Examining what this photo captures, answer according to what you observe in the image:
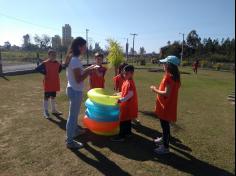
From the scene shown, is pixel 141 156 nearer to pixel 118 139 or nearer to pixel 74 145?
pixel 118 139

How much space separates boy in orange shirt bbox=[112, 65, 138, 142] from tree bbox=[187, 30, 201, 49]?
6676 cm

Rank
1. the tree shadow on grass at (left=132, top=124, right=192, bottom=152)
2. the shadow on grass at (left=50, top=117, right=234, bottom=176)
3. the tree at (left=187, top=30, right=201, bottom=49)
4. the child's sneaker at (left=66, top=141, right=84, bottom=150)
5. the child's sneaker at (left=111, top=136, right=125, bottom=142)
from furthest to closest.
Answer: the tree at (left=187, top=30, right=201, bottom=49) → the child's sneaker at (left=111, top=136, right=125, bottom=142) → the tree shadow on grass at (left=132, top=124, right=192, bottom=152) → the child's sneaker at (left=66, top=141, right=84, bottom=150) → the shadow on grass at (left=50, top=117, right=234, bottom=176)

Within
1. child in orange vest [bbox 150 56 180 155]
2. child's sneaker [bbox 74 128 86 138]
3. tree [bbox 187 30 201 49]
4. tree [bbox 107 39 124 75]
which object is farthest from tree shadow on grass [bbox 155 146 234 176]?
tree [bbox 187 30 201 49]

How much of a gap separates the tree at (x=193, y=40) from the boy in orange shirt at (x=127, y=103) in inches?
2628

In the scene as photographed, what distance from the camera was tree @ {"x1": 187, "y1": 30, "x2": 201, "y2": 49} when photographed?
70.1 meters

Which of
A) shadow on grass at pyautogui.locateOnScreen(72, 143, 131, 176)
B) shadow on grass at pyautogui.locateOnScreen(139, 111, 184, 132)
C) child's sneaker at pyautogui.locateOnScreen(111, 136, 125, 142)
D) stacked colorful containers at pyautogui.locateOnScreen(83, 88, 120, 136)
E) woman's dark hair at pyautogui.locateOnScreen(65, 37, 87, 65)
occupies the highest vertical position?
woman's dark hair at pyautogui.locateOnScreen(65, 37, 87, 65)

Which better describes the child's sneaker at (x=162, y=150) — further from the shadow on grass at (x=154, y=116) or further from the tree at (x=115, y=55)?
the tree at (x=115, y=55)

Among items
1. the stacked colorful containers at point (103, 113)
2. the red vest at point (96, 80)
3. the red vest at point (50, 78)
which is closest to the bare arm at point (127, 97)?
the stacked colorful containers at point (103, 113)

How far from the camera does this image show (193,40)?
7031cm

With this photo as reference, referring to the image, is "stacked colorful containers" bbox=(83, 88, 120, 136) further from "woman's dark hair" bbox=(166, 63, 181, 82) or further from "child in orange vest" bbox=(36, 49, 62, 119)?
"child in orange vest" bbox=(36, 49, 62, 119)

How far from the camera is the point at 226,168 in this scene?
4.81 m

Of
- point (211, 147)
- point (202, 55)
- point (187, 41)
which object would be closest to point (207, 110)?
point (211, 147)

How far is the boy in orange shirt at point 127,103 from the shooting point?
18.7ft

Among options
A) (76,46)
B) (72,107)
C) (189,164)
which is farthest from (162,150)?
(76,46)
